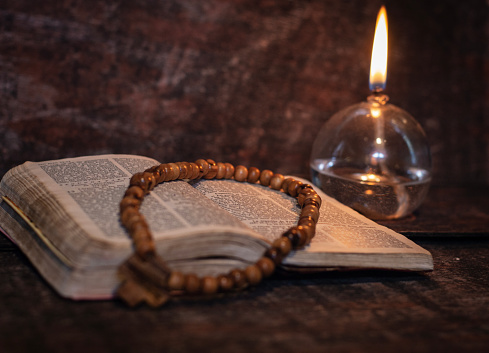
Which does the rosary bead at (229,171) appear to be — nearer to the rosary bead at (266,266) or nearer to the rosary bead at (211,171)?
the rosary bead at (211,171)

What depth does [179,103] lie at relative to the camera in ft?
4.80

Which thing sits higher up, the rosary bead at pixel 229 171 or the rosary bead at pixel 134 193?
the rosary bead at pixel 134 193

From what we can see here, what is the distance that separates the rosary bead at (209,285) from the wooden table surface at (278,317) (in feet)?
0.07

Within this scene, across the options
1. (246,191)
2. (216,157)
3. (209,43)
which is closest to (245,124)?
(216,157)

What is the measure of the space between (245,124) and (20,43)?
0.67 metres

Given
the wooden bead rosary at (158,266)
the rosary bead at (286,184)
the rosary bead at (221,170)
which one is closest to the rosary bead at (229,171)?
the rosary bead at (221,170)

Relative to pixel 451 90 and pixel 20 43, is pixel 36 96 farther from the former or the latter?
pixel 451 90

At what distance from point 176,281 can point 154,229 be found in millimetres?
93

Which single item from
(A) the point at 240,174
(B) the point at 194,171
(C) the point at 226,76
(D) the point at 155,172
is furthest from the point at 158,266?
(C) the point at 226,76

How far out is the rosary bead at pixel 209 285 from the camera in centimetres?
67

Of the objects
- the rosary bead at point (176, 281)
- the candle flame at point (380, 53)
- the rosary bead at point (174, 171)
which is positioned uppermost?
the candle flame at point (380, 53)

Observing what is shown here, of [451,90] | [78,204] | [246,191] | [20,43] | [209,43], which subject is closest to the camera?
[78,204]

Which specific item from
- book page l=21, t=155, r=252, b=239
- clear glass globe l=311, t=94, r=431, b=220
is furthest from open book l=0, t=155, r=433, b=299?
clear glass globe l=311, t=94, r=431, b=220

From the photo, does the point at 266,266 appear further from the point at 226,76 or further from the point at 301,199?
the point at 226,76
